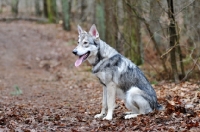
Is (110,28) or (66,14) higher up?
(66,14)

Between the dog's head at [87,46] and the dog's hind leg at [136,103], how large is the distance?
4.00 ft

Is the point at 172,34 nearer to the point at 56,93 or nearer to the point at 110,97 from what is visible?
the point at 56,93

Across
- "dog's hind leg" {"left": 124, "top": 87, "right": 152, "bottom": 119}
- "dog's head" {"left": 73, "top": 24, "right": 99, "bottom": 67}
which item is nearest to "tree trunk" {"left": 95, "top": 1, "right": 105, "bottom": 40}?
"dog's head" {"left": 73, "top": 24, "right": 99, "bottom": 67}

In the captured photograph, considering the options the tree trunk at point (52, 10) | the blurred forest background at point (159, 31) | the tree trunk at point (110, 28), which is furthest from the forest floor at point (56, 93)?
the tree trunk at point (110, 28)

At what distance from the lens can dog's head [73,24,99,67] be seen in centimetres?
787

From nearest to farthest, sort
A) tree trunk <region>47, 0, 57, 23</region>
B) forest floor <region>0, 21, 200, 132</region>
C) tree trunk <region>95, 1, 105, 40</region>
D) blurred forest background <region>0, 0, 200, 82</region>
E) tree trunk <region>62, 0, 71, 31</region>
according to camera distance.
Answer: forest floor <region>0, 21, 200, 132</region> < blurred forest background <region>0, 0, 200, 82</region> < tree trunk <region>95, 1, 105, 40</region> < tree trunk <region>62, 0, 71, 31</region> < tree trunk <region>47, 0, 57, 23</region>

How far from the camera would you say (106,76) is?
7.92 m

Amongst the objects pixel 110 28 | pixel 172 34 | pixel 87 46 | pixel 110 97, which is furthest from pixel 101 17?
pixel 110 97

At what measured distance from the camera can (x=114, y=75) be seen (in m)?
7.97

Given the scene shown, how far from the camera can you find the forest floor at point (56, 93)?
691 centimetres

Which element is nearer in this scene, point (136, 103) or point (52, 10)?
point (136, 103)

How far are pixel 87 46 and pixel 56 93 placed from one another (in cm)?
618

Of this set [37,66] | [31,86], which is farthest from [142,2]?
[37,66]

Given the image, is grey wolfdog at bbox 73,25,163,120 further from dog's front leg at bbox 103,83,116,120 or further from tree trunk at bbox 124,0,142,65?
tree trunk at bbox 124,0,142,65
